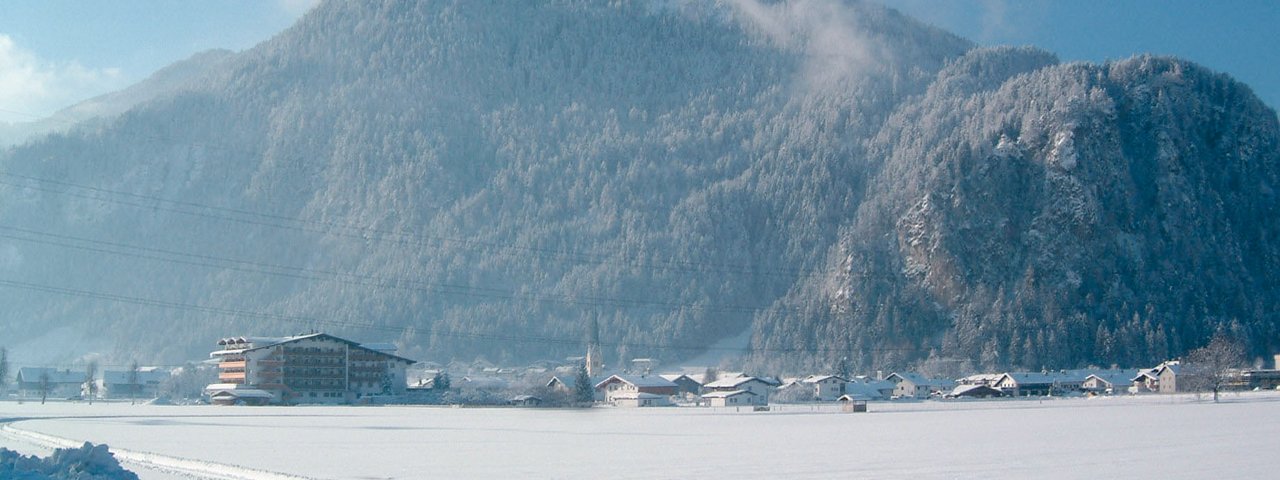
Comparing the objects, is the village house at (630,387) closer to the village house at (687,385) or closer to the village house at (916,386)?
the village house at (687,385)

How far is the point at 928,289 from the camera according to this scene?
176 metres

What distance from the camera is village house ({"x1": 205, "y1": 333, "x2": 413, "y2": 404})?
124 meters

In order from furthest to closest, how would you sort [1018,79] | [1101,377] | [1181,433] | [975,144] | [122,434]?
[1018,79], [975,144], [1101,377], [122,434], [1181,433]

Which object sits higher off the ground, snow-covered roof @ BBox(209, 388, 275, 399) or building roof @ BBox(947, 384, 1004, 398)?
snow-covered roof @ BBox(209, 388, 275, 399)

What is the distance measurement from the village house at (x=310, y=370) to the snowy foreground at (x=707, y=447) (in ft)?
183

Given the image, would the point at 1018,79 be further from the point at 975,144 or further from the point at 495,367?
the point at 495,367

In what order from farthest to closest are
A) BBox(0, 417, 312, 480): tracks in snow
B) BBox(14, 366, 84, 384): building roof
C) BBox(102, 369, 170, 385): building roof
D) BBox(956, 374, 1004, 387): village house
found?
BBox(14, 366, 84, 384): building roof → BBox(102, 369, 170, 385): building roof → BBox(956, 374, 1004, 387): village house → BBox(0, 417, 312, 480): tracks in snow

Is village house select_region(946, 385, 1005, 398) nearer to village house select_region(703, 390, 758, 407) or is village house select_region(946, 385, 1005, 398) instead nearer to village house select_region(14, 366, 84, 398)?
village house select_region(703, 390, 758, 407)

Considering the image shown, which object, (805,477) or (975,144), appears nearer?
A: (805,477)

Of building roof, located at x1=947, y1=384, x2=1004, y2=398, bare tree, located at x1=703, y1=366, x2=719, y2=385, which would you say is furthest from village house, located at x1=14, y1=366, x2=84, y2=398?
building roof, located at x1=947, y1=384, x2=1004, y2=398

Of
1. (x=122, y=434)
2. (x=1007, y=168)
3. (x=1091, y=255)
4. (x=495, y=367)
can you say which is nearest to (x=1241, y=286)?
(x=1091, y=255)

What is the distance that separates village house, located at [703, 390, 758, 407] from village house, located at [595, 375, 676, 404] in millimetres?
5845

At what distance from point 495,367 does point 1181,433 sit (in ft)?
464

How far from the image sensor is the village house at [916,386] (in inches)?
5531
